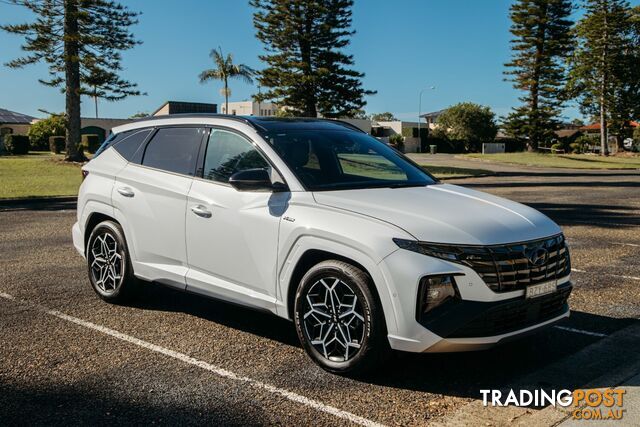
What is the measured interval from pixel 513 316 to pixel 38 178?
22.9 m

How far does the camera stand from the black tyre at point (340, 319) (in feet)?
13.3

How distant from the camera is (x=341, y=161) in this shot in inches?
211

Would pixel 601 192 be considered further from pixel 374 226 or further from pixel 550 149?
pixel 550 149

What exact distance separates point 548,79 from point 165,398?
59747 millimetres

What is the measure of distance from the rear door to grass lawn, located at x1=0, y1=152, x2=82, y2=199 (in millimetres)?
12241

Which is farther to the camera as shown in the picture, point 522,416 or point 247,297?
point 247,297

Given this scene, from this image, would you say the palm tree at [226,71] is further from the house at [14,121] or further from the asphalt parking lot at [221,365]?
the asphalt parking lot at [221,365]

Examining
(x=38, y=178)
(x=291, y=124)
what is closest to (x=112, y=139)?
(x=291, y=124)

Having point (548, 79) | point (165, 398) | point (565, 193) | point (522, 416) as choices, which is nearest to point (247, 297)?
point (165, 398)

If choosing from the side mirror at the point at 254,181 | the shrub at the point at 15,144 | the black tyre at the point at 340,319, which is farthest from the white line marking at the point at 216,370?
the shrub at the point at 15,144

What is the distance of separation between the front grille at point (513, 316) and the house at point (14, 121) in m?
70.9

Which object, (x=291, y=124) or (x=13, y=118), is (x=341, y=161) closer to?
(x=291, y=124)

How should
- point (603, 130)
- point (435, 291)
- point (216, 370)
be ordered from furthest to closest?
point (603, 130), point (216, 370), point (435, 291)

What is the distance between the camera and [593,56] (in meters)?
60.7
